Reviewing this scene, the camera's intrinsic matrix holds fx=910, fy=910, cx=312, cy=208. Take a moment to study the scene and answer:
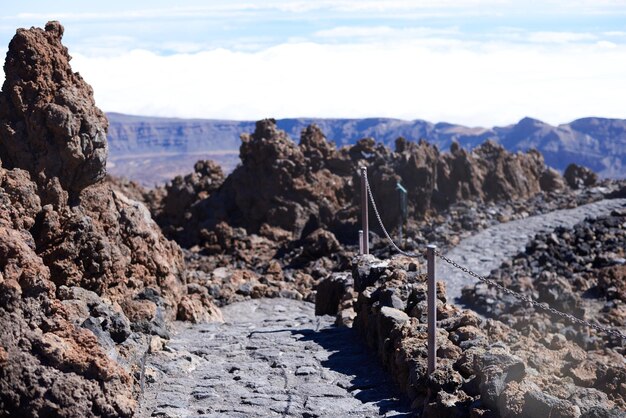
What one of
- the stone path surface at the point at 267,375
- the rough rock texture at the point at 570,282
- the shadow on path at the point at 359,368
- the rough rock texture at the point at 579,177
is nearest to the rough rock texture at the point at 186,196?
the rough rock texture at the point at 570,282

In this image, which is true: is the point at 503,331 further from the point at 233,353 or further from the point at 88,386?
the point at 88,386

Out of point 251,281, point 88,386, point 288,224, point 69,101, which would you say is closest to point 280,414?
point 88,386

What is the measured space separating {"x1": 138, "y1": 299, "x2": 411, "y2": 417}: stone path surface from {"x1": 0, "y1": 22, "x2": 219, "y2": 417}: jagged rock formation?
44cm

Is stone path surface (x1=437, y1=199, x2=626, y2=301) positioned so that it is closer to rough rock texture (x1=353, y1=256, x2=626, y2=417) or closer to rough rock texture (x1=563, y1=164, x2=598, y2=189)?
rough rock texture (x1=353, y1=256, x2=626, y2=417)

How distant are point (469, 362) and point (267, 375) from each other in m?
2.95

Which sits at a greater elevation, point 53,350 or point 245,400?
point 53,350

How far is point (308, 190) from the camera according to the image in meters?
33.8

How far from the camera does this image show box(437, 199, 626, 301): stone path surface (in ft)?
72.8

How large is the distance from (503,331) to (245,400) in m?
4.76

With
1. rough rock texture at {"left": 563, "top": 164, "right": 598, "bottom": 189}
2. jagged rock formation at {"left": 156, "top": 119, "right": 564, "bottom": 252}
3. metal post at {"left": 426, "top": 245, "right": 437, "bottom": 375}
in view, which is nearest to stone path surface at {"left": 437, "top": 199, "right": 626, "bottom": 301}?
jagged rock formation at {"left": 156, "top": 119, "right": 564, "bottom": 252}

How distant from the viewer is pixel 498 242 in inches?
1045

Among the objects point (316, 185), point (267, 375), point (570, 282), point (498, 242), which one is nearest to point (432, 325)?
point (267, 375)

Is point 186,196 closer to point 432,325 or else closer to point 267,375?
point 267,375

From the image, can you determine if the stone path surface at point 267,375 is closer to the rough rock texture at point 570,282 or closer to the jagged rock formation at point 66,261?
the jagged rock formation at point 66,261
